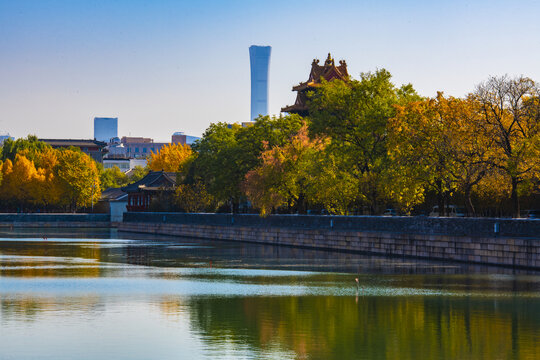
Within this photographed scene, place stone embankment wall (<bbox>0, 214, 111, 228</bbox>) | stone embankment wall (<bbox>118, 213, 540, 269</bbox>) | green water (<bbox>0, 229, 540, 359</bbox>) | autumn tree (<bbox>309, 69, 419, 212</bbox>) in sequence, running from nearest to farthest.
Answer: green water (<bbox>0, 229, 540, 359</bbox>) → stone embankment wall (<bbox>118, 213, 540, 269</bbox>) → autumn tree (<bbox>309, 69, 419, 212</bbox>) → stone embankment wall (<bbox>0, 214, 111, 228</bbox>)

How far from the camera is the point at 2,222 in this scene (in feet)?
446

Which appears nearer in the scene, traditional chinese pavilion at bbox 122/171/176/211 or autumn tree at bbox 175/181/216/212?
autumn tree at bbox 175/181/216/212

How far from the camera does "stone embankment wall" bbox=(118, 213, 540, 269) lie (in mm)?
49562

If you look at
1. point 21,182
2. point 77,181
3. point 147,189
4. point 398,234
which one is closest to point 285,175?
point 398,234

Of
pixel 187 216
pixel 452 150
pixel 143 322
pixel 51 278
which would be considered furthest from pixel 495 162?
pixel 187 216

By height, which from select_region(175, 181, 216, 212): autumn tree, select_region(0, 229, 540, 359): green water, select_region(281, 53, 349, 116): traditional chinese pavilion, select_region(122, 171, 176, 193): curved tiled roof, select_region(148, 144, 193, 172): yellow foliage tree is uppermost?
select_region(281, 53, 349, 116): traditional chinese pavilion

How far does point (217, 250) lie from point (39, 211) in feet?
307

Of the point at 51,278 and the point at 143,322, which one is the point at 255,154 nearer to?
the point at 51,278

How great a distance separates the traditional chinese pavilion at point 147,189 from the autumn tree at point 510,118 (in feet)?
236

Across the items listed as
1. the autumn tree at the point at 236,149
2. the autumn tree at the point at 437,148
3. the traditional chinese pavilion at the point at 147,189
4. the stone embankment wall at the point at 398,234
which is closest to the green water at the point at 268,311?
the stone embankment wall at the point at 398,234

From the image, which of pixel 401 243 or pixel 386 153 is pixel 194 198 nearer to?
pixel 386 153

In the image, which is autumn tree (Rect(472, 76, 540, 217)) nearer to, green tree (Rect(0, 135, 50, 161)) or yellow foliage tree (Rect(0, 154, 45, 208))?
yellow foliage tree (Rect(0, 154, 45, 208))

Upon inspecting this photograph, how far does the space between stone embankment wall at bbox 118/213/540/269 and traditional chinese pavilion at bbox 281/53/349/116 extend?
35948mm

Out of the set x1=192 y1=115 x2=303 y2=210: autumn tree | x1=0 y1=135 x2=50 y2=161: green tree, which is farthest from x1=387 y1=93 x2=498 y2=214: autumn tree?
x1=0 y1=135 x2=50 y2=161: green tree
